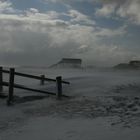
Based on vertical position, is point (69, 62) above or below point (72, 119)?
above

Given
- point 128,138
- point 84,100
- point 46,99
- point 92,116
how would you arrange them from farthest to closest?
point 46,99
point 84,100
point 92,116
point 128,138

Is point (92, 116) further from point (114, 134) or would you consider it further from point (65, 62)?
point (65, 62)

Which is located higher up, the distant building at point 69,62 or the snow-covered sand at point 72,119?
the distant building at point 69,62

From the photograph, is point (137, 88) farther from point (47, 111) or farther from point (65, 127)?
point (65, 127)

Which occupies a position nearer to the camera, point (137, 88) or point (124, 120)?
point (124, 120)

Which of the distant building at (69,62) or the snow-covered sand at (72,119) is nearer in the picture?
the snow-covered sand at (72,119)

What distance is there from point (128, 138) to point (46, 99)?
795 centimetres

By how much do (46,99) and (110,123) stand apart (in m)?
6.32

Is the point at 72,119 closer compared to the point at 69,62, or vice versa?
the point at 72,119

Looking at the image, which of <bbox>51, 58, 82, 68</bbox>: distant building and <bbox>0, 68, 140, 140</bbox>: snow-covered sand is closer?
<bbox>0, 68, 140, 140</bbox>: snow-covered sand

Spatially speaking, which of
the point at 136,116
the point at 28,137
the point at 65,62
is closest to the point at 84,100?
the point at 136,116

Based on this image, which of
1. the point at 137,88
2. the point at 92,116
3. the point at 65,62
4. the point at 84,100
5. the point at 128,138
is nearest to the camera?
the point at 128,138

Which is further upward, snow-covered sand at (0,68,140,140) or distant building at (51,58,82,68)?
distant building at (51,58,82,68)

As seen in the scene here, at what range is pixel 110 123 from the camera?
971 cm
